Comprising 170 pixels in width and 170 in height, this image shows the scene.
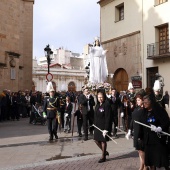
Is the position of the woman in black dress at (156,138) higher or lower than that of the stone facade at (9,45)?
lower

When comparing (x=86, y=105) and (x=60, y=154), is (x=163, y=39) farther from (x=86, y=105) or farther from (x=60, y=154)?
(x=60, y=154)

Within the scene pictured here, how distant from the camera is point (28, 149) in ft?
30.2

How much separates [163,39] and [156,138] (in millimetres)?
19698

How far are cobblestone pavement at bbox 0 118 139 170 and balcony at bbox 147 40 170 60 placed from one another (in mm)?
12945

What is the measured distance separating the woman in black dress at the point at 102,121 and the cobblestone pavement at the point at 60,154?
0.41m

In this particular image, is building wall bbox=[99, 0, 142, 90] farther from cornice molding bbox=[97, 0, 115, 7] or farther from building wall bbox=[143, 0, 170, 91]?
building wall bbox=[143, 0, 170, 91]

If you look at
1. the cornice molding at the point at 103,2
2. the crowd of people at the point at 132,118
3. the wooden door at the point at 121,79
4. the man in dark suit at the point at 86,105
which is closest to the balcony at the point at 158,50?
the wooden door at the point at 121,79

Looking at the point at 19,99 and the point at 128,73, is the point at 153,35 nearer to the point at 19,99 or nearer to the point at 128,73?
the point at 128,73

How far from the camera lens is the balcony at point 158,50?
2289 centimetres

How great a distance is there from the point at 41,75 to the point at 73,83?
336 inches

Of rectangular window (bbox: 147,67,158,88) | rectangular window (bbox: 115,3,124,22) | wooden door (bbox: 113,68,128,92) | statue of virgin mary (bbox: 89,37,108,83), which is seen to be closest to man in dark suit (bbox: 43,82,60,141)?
statue of virgin mary (bbox: 89,37,108,83)

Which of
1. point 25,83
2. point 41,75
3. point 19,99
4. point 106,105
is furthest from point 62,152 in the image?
point 41,75

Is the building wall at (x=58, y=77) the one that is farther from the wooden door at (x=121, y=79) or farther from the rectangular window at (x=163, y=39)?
the rectangular window at (x=163, y=39)

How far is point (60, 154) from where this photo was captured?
8.52 metres
